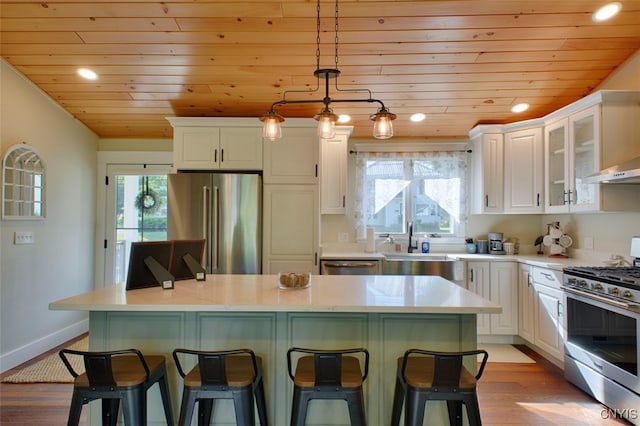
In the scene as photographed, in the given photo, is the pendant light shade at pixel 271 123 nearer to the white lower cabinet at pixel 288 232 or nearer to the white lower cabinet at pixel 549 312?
the white lower cabinet at pixel 288 232

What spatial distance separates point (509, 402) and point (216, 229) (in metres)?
2.72

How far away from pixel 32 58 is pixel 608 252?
17.3 feet

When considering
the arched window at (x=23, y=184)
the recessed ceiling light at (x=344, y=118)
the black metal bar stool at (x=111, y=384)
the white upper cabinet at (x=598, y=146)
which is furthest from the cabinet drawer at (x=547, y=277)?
the arched window at (x=23, y=184)

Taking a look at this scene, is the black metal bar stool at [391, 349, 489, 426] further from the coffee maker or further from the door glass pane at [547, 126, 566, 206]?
the coffee maker

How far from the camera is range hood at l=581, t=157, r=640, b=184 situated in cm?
247

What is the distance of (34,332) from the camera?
3.43 meters

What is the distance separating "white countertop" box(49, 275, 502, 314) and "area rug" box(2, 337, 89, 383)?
4.91 ft

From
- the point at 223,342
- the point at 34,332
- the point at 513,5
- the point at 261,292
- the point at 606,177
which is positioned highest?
the point at 513,5

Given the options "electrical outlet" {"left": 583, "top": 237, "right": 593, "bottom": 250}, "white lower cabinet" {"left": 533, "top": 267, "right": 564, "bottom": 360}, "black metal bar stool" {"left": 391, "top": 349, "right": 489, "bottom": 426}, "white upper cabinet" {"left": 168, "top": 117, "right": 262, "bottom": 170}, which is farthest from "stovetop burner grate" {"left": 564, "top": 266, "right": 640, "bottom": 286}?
"white upper cabinet" {"left": 168, "top": 117, "right": 262, "bottom": 170}

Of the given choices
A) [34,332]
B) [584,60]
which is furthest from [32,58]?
[584,60]

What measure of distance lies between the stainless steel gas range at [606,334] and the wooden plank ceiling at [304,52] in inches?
63.9

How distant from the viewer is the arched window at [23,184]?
317cm

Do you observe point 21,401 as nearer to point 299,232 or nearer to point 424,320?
point 299,232

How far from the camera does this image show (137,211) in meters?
4.41
